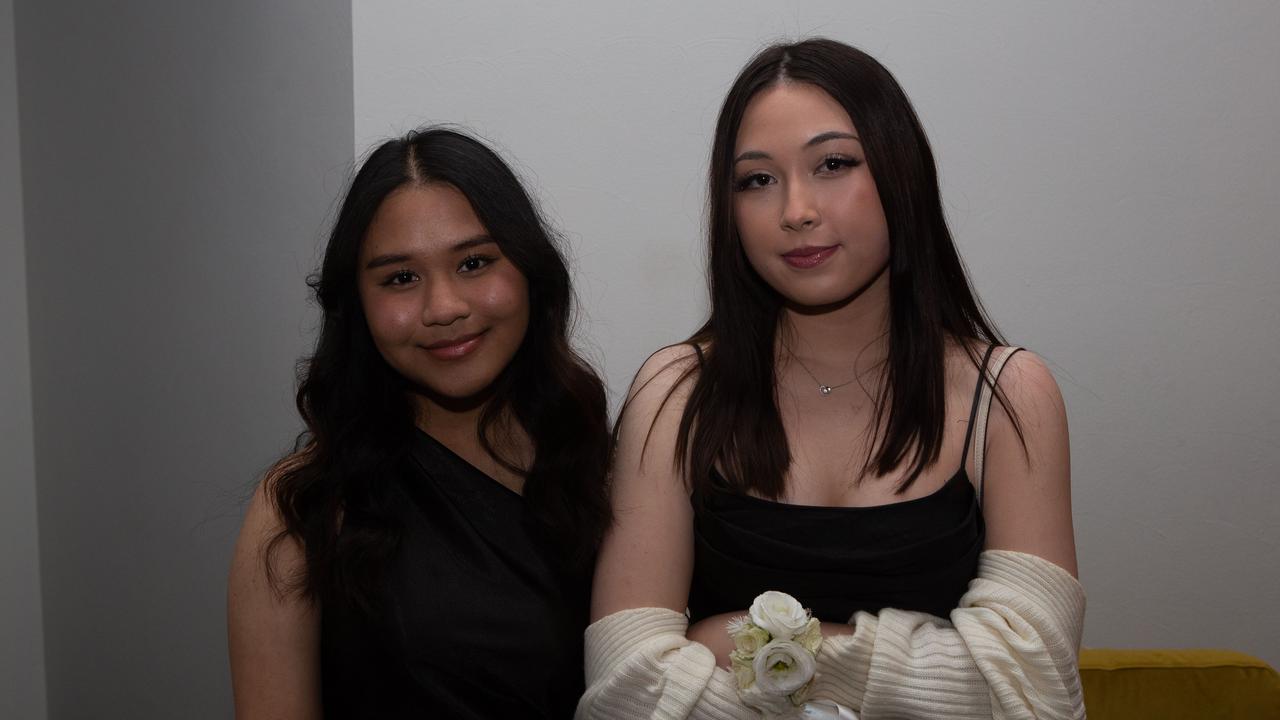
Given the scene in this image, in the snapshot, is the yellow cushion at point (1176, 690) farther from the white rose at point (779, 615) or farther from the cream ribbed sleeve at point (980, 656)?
the white rose at point (779, 615)

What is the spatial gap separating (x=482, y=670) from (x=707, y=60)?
145 cm

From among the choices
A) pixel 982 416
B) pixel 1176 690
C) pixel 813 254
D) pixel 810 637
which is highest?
pixel 813 254

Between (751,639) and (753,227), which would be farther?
(753,227)

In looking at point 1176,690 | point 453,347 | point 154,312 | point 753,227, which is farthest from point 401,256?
point 1176,690

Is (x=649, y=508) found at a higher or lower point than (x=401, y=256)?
lower

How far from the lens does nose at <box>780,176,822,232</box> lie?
5.80 feet

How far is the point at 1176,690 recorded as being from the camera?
Answer: 250cm

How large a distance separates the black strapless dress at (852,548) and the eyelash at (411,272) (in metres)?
0.50

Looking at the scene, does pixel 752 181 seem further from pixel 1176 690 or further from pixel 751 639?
pixel 1176 690

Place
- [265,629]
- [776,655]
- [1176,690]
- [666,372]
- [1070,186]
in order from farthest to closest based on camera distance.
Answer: [1070,186] < [1176,690] < [666,372] < [265,629] < [776,655]

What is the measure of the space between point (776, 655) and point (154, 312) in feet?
7.46

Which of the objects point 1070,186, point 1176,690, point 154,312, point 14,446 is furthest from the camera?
point 14,446

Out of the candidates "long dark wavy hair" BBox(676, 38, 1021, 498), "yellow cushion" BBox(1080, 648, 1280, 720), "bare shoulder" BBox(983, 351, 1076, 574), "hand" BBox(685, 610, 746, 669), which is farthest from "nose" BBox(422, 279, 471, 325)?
"yellow cushion" BBox(1080, 648, 1280, 720)

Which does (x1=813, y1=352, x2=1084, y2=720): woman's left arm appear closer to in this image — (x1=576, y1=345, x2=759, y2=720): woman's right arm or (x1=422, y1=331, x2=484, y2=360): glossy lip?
(x1=576, y1=345, x2=759, y2=720): woman's right arm
